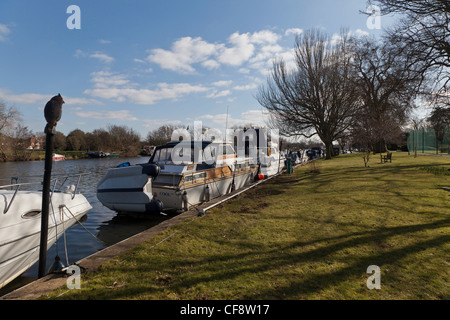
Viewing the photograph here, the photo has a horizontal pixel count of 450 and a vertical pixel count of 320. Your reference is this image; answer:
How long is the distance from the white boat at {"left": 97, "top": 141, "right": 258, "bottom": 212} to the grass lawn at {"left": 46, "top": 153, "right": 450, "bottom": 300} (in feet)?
5.45

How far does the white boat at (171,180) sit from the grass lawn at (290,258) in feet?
5.45

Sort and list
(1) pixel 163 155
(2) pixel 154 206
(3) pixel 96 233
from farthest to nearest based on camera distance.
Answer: (1) pixel 163 155, (3) pixel 96 233, (2) pixel 154 206

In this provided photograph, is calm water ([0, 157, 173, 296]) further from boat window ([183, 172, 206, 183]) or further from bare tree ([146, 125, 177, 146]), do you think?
bare tree ([146, 125, 177, 146])

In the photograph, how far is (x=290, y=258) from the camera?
4227 mm

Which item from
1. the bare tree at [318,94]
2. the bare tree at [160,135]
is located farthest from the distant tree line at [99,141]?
the bare tree at [318,94]

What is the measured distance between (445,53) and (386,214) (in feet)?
52.0

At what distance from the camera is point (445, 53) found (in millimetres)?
15859

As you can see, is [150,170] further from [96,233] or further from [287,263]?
[287,263]

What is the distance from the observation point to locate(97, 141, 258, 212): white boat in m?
7.80

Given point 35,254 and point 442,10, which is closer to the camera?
point 35,254

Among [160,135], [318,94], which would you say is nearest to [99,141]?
[160,135]

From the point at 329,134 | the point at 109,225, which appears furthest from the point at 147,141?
the point at 109,225

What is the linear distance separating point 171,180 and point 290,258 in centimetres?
508
